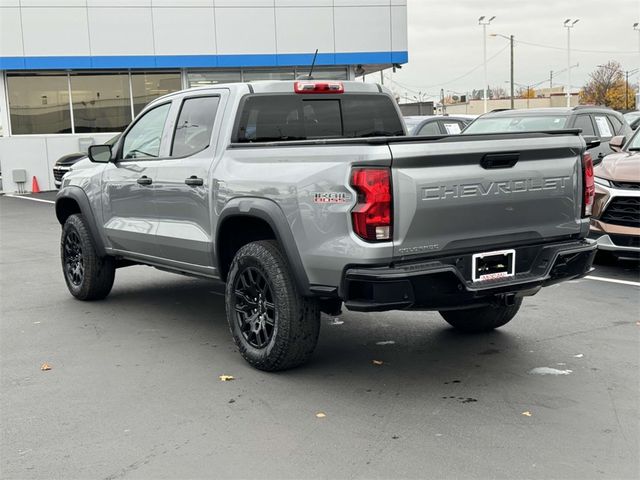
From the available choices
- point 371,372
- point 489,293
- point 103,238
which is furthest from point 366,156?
point 103,238

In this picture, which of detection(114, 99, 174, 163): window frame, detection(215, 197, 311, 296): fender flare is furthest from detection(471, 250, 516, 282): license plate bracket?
detection(114, 99, 174, 163): window frame

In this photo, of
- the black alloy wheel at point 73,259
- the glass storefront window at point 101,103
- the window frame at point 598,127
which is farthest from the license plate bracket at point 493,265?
the glass storefront window at point 101,103

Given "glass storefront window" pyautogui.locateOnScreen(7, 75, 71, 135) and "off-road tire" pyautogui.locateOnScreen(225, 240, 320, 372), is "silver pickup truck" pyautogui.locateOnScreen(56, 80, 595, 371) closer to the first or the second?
"off-road tire" pyautogui.locateOnScreen(225, 240, 320, 372)

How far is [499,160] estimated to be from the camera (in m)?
4.62

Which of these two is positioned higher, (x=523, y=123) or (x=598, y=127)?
(x=523, y=123)

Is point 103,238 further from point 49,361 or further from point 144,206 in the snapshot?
point 49,361

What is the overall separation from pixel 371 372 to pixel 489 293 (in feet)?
3.65

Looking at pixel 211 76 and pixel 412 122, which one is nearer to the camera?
pixel 412 122

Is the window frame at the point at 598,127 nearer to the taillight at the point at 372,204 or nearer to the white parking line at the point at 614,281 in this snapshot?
the white parking line at the point at 614,281

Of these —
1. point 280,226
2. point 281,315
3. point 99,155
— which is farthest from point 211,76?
point 281,315

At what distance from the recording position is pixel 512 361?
17.5ft

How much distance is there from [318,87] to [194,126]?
3.44ft

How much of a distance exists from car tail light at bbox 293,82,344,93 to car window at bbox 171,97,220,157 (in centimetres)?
64

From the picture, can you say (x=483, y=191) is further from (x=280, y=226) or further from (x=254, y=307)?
(x=254, y=307)
